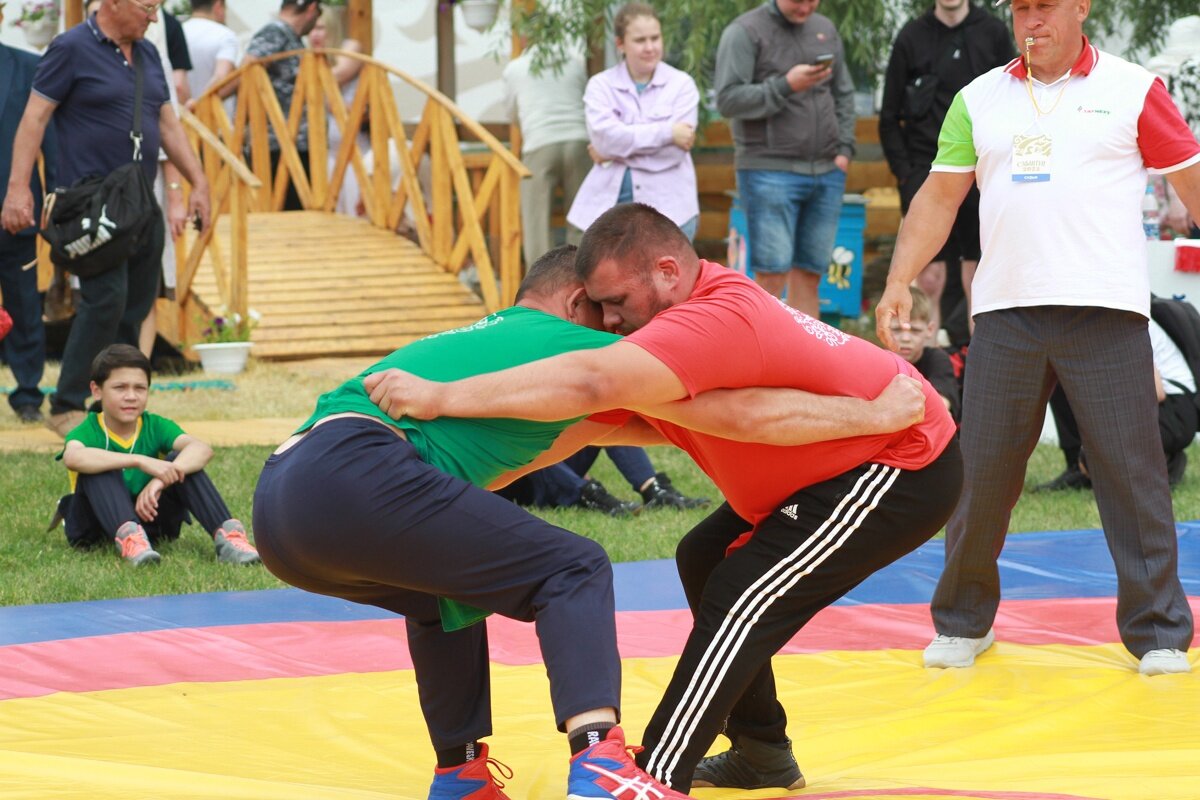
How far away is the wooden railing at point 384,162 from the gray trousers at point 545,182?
11cm

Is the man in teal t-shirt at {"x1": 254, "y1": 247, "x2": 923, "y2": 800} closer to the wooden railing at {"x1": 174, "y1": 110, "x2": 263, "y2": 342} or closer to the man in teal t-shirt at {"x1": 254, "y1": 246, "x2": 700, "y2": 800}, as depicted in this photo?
the man in teal t-shirt at {"x1": 254, "y1": 246, "x2": 700, "y2": 800}

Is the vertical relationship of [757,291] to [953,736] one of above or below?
above

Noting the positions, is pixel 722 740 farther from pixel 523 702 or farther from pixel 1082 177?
pixel 1082 177

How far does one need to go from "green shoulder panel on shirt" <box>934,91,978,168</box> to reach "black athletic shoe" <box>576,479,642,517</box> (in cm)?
247

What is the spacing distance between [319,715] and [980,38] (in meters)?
5.86

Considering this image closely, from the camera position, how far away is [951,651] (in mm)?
4383

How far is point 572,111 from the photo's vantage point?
10328 millimetres

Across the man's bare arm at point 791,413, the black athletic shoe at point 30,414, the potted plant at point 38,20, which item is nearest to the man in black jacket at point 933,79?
the black athletic shoe at point 30,414

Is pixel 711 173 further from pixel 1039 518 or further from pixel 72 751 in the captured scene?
pixel 72 751

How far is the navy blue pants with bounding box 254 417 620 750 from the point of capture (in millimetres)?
2918

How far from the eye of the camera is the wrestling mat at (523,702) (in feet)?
11.0

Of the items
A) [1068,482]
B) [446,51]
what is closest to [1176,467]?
[1068,482]

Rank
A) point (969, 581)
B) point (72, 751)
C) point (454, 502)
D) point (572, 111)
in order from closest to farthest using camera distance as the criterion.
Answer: point (454, 502) < point (72, 751) < point (969, 581) < point (572, 111)

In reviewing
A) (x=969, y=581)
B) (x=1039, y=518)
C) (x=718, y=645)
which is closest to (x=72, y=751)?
(x=718, y=645)
